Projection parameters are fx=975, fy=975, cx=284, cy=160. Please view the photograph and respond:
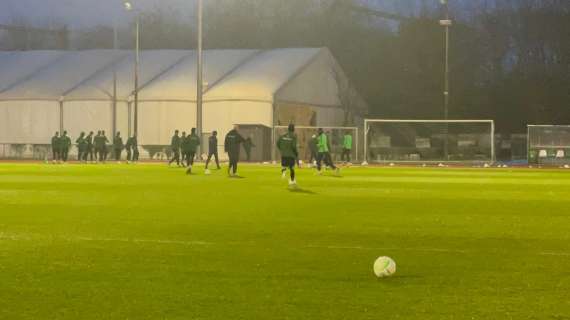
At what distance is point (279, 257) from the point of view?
39.3 ft

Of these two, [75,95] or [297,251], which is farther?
[75,95]

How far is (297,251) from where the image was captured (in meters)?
12.7

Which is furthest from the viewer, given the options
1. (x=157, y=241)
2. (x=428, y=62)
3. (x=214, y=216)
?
(x=428, y=62)

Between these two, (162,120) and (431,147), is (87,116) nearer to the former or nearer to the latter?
(162,120)

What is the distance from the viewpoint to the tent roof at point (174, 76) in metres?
66.1

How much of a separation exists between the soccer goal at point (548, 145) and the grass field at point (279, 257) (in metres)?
32.4

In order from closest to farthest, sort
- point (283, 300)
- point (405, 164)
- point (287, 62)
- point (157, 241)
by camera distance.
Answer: point (283, 300) < point (157, 241) < point (405, 164) < point (287, 62)

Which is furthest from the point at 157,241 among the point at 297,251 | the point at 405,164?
Answer: the point at 405,164

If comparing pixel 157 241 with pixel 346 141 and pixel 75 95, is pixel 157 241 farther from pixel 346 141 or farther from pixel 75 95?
pixel 75 95

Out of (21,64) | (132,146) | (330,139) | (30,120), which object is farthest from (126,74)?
(330,139)

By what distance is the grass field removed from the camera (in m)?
8.62

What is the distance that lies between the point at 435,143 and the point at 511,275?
49.0 metres

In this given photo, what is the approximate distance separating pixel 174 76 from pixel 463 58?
25733 millimetres

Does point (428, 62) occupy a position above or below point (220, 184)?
above
